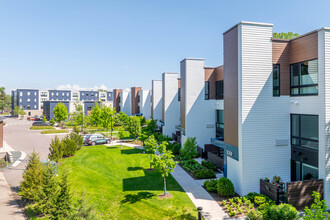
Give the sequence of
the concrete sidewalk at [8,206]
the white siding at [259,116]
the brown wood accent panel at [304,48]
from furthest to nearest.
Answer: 1. the white siding at [259,116]
2. the brown wood accent panel at [304,48]
3. the concrete sidewalk at [8,206]

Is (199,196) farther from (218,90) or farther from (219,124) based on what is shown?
(218,90)

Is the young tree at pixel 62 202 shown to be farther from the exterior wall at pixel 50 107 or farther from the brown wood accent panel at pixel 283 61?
the exterior wall at pixel 50 107

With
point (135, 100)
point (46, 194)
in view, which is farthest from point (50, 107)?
point (46, 194)

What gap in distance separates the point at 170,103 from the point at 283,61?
766 inches

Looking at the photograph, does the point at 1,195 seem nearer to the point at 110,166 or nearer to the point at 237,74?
the point at 110,166

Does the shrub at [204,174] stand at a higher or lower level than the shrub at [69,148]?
lower

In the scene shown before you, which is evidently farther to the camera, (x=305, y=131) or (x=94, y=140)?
(x=94, y=140)

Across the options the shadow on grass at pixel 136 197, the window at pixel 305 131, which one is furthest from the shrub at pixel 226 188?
the window at pixel 305 131

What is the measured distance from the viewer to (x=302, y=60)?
42.8ft

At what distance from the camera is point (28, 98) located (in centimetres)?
8219

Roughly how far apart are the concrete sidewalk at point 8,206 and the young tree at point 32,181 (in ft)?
2.40

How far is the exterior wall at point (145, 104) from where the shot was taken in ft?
156

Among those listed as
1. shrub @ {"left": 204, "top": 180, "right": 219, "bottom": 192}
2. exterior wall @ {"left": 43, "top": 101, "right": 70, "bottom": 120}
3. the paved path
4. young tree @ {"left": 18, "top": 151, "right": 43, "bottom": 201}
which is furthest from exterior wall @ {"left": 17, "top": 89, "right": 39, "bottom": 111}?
A: shrub @ {"left": 204, "top": 180, "right": 219, "bottom": 192}

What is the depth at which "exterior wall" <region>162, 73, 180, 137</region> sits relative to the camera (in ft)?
105
